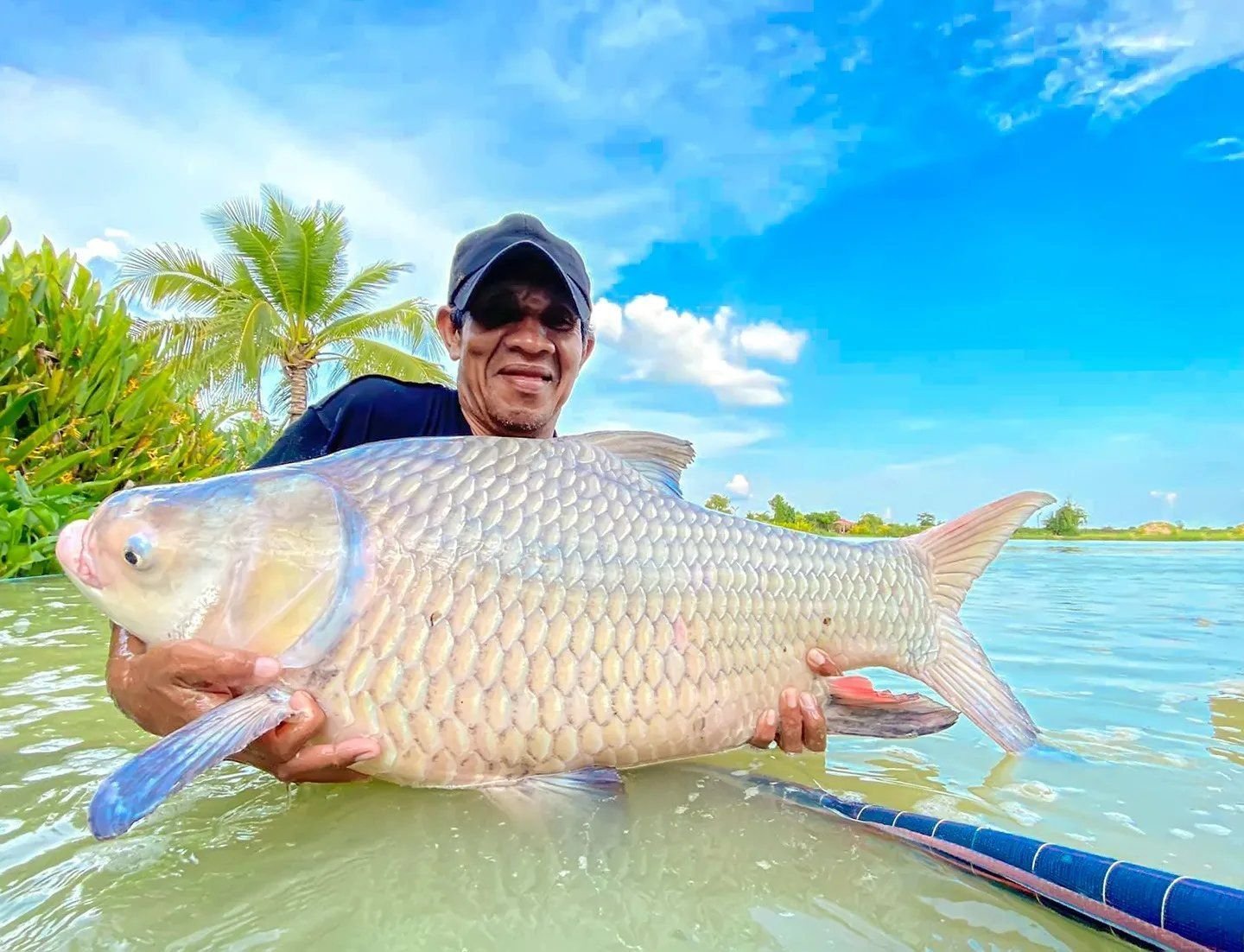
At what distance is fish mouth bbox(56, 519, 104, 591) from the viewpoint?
1.55 metres

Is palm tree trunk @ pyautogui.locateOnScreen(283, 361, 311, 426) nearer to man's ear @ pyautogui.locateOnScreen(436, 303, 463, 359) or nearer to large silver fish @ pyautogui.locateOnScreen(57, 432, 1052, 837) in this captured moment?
man's ear @ pyautogui.locateOnScreen(436, 303, 463, 359)

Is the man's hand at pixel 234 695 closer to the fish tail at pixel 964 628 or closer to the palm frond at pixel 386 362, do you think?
the fish tail at pixel 964 628

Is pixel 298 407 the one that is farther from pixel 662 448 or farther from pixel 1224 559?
pixel 1224 559

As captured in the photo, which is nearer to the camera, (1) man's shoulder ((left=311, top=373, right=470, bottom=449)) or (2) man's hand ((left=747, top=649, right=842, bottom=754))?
(2) man's hand ((left=747, top=649, right=842, bottom=754))

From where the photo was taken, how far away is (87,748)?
2.04 meters

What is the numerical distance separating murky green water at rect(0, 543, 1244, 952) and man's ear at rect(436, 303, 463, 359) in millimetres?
1651

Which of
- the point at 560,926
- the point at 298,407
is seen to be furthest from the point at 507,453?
the point at 298,407

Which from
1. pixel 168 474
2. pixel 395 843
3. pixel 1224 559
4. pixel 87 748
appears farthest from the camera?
pixel 1224 559

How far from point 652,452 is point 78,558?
1.43 metres

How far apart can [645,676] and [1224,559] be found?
1548 cm

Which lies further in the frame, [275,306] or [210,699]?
[275,306]

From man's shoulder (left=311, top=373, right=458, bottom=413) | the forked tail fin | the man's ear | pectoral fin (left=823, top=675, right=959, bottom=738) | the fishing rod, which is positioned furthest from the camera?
the man's ear

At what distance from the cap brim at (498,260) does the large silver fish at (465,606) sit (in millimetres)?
913

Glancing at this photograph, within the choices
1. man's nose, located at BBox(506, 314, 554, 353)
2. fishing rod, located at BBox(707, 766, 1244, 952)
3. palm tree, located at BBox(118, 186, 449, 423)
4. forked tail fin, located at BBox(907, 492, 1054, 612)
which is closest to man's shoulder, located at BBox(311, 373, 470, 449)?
man's nose, located at BBox(506, 314, 554, 353)
